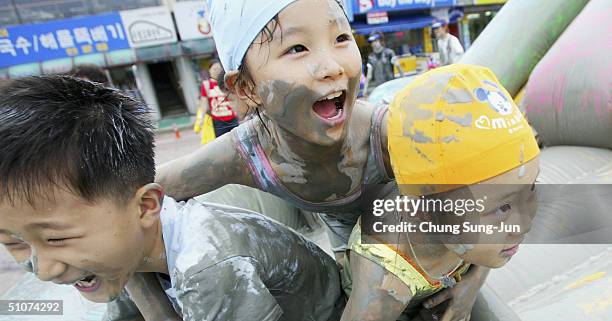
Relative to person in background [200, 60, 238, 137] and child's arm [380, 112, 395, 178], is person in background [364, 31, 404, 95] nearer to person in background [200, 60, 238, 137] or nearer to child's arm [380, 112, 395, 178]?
person in background [200, 60, 238, 137]

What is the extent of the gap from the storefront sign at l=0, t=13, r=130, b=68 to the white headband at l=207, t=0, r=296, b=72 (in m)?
7.58

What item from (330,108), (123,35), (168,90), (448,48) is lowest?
(168,90)

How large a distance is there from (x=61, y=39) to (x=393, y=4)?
20.0 ft

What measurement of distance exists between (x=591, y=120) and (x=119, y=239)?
1436mm

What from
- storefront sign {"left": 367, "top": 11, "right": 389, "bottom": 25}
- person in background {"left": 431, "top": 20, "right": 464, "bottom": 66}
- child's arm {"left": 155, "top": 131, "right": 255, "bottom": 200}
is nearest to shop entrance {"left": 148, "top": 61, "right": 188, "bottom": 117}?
storefront sign {"left": 367, "top": 11, "right": 389, "bottom": 25}

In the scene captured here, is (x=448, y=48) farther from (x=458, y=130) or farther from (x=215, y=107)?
(x=458, y=130)

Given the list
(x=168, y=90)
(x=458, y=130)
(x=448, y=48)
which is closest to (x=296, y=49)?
(x=458, y=130)

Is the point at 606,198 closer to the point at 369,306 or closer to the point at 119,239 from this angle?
the point at 369,306

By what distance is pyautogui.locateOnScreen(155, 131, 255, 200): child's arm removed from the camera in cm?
82

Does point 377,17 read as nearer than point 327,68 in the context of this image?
No

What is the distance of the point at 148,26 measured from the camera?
7.40 meters

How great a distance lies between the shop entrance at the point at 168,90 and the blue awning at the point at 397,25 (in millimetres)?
3805

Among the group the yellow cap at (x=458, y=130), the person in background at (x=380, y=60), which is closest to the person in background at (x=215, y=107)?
the yellow cap at (x=458, y=130)

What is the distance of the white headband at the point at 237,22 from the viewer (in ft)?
1.94
